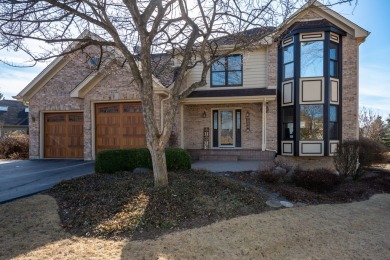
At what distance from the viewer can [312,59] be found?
13.5 metres

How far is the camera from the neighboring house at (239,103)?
13297 mm

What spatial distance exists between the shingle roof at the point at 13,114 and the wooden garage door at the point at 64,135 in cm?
2086

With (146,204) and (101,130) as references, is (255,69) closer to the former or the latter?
(101,130)

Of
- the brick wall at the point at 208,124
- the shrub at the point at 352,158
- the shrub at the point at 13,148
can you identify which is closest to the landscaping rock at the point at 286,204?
the shrub at the point at 352,158

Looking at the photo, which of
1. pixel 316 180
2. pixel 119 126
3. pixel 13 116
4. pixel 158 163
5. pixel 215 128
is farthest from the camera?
pixel 13 116

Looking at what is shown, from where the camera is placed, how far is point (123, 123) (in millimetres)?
13500

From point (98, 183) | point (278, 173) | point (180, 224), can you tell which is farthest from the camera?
point (278, 173)

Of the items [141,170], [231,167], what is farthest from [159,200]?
[231,167]

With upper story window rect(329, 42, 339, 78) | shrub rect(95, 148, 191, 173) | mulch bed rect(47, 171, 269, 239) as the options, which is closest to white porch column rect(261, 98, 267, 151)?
upper story window rect(329, 42, 339, 78)

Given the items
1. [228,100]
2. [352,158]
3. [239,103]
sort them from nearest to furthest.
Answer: [352,158], [228,100], [239,103]

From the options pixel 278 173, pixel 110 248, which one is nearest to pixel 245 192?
pixel 278 173

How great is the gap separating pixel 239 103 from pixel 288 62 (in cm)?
316

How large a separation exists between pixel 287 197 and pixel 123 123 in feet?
28.8

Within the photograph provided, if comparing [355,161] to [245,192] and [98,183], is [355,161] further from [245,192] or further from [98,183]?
[98,183]
